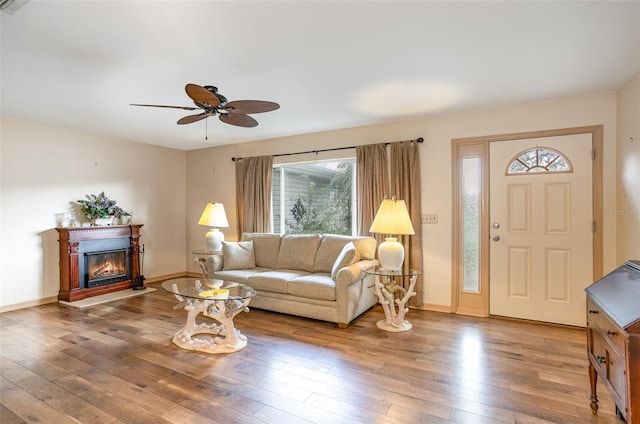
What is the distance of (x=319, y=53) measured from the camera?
2.44 metres

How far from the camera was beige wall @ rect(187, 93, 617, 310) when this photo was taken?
322cm

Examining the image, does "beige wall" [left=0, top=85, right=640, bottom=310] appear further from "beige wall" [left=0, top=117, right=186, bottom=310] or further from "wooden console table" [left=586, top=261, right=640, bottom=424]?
"wooden console table" [left=586, top=261, right=640, bottom=424]

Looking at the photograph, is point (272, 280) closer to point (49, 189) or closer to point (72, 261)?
point (72, 261)

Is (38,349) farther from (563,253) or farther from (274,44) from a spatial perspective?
(563,253)

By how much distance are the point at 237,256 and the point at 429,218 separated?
2584mm

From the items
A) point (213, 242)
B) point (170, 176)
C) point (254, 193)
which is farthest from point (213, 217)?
point (170, 176)

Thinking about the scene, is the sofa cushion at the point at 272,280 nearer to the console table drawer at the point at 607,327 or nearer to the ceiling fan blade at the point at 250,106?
the ceiling fan blade at the point at 250,106

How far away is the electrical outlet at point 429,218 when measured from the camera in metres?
4.01

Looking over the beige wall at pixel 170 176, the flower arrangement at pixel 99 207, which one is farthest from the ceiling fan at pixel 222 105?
the flower arrangement at pixel 99 207

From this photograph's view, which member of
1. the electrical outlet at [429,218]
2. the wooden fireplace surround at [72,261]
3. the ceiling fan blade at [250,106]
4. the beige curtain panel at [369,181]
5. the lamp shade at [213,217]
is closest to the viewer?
the ceiling fan blade at [250,106]

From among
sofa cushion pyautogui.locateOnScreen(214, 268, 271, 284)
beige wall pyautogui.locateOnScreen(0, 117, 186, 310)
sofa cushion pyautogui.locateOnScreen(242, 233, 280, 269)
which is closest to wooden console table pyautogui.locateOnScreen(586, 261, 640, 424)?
sofa cushion pyautogui.locateOnScreen(214, 268, 271, 284)

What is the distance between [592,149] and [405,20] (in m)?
2.63

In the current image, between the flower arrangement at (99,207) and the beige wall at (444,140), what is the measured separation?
1.86 m

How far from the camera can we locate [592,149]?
10.8 ft
